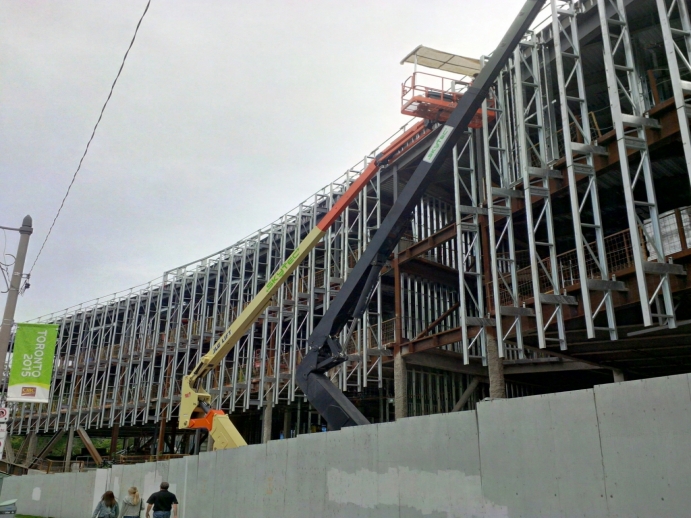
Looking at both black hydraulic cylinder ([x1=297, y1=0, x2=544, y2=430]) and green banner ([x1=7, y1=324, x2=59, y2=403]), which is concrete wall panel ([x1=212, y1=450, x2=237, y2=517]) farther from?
green banner ([x1=7, y1=324, x2=59, y2=403])

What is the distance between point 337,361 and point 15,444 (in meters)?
78.3

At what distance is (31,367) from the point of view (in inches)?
632

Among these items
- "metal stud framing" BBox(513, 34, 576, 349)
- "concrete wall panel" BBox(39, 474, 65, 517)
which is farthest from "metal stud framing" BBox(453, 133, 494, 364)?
"concrete wall panel" BBox(39, 474, 65, 517)

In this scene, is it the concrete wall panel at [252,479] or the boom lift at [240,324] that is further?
the boom lift at [240,324]

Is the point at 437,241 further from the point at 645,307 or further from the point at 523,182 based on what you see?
the point at 645,307

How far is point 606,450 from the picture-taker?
7.09 m

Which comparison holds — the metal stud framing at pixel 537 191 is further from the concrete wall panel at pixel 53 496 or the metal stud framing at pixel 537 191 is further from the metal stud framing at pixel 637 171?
the concrete wall panel at pixel 53 496

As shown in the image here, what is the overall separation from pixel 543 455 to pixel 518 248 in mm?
20090

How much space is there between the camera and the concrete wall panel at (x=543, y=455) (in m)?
7.27

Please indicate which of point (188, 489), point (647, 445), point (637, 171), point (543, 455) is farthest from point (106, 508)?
point (637, 171)

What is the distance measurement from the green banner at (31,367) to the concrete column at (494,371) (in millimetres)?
12699

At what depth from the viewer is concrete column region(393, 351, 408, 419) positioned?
22.8 meters

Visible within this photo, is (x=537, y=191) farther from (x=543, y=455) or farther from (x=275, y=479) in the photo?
(x=543, y=455)

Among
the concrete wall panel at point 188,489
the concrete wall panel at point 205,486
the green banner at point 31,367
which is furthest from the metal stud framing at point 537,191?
the green banner at point 31,367
